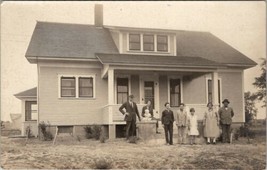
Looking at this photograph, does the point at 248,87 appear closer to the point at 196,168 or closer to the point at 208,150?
the point at 208,150

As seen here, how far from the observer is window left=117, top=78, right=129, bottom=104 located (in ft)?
67.2

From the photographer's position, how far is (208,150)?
1435cm

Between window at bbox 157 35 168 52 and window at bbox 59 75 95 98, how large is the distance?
4076 millimetres

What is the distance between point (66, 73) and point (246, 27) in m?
9.06

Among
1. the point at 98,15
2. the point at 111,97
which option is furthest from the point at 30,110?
the point at 111,97

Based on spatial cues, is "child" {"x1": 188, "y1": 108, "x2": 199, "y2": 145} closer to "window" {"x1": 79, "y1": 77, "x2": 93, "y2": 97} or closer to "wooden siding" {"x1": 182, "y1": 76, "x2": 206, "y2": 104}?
"wooden siding" {"x1": 182, "y1": 76, "x2": 206, "y2": 104}

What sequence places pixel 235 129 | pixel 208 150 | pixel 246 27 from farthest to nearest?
pixel 235 129
pixel 246 27
pixel 208 150

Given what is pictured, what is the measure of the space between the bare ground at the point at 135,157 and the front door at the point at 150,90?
5.69 metres

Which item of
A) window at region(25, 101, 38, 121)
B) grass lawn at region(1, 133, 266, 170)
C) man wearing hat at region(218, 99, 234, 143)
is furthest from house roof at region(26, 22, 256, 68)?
grass lawn at region(1, 133, 266, 170)

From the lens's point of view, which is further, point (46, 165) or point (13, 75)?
point (13, 75)

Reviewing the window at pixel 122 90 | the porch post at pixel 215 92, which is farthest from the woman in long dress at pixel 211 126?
the window at pixel 122 90

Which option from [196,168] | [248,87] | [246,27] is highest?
[246,27]

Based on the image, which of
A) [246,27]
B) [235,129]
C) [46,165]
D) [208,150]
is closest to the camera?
[46,165]

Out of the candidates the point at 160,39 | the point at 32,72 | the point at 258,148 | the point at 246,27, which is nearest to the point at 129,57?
the point at 160,39
